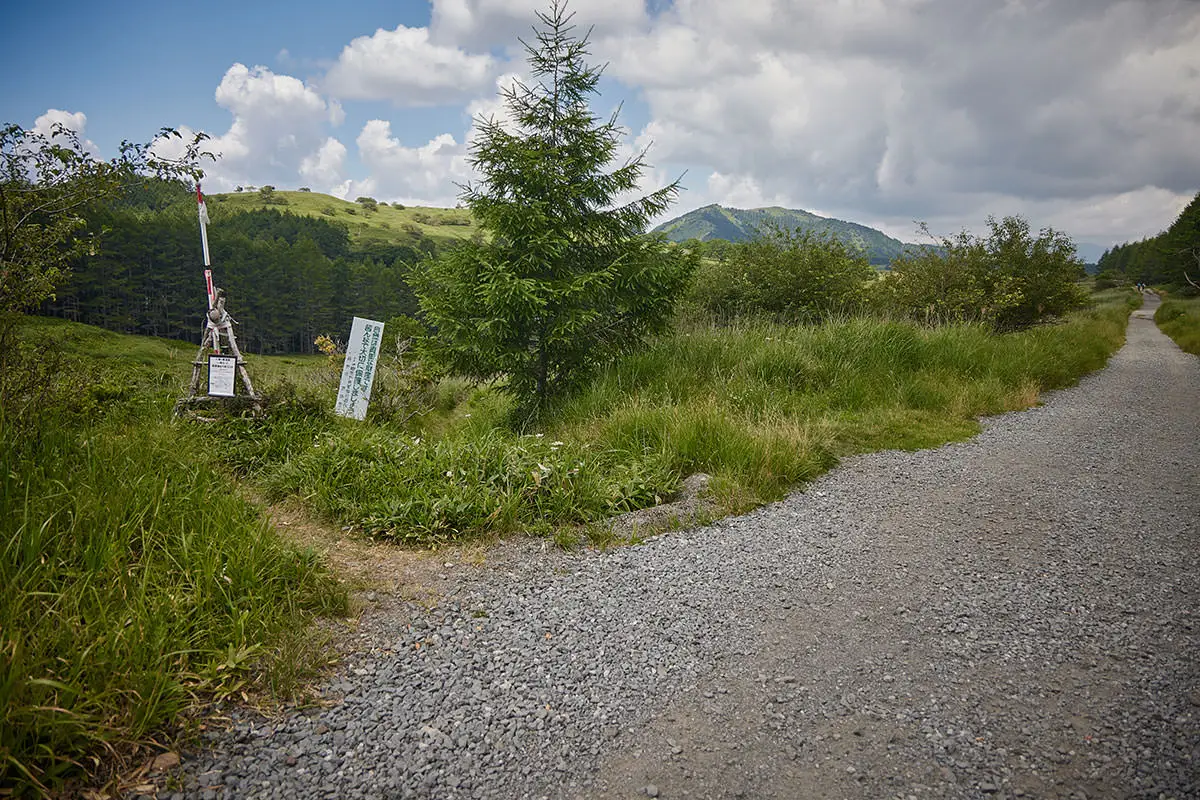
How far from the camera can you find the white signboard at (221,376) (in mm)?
7211

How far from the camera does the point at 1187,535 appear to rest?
4.68 meters

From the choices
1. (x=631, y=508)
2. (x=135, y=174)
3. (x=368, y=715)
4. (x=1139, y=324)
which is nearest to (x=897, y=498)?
(x=631, y=508)

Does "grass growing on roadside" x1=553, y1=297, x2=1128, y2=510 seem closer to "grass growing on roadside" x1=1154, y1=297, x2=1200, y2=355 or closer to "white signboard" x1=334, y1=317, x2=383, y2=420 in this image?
"white signboard" x1=334, y1=317, x2=383, y2=420

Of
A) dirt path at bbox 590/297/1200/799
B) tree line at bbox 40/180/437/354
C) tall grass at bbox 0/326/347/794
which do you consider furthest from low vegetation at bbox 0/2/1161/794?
tree line at bbox 40/180/437/354

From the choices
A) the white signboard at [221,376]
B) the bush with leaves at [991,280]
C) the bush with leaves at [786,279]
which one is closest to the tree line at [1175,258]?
the bush with leaves at [991,280]

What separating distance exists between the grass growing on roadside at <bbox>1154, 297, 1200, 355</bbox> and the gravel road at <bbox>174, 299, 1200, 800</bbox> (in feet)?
71.4

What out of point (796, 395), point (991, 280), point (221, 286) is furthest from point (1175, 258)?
point (221, 286)

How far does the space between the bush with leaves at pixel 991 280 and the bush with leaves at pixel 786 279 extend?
4.51ft

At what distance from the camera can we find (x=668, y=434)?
21.0 ft

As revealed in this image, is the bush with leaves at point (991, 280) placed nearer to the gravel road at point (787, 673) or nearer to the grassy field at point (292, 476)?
the grassy field at point (292, 476)

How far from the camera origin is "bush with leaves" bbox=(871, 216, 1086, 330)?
16.3m

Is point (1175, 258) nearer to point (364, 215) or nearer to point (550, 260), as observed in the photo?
point (550, 260)

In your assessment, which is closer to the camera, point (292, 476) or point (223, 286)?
point (292, 476)

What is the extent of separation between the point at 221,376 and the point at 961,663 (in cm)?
811
